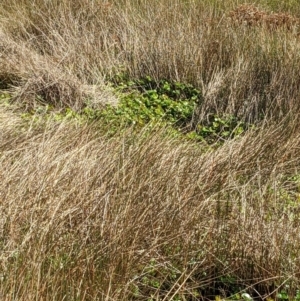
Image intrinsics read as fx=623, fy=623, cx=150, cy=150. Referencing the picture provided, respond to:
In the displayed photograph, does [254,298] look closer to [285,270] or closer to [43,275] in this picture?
[285,270]

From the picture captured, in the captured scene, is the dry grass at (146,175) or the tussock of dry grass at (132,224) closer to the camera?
the tussock of dry grass at (132,224)

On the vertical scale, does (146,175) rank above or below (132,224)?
below

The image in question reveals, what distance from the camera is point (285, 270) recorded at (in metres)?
3.00

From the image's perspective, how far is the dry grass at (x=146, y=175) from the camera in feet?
9.39

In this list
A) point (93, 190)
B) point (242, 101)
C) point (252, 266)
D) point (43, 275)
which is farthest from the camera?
point (242, 101)

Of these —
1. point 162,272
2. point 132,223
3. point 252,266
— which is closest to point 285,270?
point 252,266

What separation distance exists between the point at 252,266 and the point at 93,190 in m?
0.96

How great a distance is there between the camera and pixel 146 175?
3797 millimetres

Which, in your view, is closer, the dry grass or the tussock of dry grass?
the tussock of dry grass

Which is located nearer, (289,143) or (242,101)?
(289,143)

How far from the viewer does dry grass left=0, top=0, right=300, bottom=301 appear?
2.86m

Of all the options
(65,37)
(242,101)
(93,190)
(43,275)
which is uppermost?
(43,275)

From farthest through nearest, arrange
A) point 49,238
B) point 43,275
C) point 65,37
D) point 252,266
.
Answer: point 65,37 < point 252,266 < point 49,238 < point 43,275

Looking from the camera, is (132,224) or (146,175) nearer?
(132,224)
